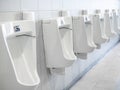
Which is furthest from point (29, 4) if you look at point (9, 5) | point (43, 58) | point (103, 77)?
point (103, 77)

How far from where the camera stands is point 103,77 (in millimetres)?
3676

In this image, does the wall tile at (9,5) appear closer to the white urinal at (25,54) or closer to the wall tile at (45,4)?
the white urinal at (25,54)

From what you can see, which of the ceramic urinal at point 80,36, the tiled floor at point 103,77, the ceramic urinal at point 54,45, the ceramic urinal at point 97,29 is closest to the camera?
the ceramic urinal at point 54,45

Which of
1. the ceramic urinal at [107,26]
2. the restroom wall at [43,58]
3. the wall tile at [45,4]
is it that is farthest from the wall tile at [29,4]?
the ceramic urinal at [107,26]

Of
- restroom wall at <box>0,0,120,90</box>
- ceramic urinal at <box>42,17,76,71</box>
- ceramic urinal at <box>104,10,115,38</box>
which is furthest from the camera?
ceramic urinal at <box>104,10,115,38</box>

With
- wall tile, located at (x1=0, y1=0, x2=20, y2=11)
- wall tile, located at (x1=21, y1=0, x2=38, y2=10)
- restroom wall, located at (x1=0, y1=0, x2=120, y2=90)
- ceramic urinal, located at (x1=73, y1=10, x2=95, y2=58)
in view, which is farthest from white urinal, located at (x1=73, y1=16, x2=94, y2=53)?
wall tile, located at (x1=0, y1=0, x2=20, y2=11)

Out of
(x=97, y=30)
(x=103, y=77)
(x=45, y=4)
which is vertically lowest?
(x=103, y=77)

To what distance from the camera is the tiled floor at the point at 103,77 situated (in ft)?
10.6

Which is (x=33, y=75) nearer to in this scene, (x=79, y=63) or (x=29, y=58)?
(x=29, y=58)

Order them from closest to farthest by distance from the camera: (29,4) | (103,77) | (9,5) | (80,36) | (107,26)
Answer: (9,5)
(29,4)
(80,36)
(103,77)
(107,26)

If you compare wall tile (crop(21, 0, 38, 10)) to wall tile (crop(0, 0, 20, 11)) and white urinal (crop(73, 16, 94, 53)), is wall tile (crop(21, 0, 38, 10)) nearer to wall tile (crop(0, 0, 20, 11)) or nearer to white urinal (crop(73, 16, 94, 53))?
wall tile (crop(0, 0, 20, 11))

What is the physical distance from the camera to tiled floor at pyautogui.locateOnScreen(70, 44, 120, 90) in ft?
10.6

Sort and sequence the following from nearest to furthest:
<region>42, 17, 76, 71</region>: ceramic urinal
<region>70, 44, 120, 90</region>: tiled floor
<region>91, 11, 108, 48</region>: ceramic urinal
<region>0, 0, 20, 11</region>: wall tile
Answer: <region>0, 0, 20, 11</region>: wall tile → <region>42, 17, 76, 71</region>: ceramic urinal → <region>70, 44, 120, 90</region>: tiled floor → <region>91, 11, 108, 48</region>: ceramic urinal

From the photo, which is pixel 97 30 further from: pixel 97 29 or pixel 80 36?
pixel 80 36
